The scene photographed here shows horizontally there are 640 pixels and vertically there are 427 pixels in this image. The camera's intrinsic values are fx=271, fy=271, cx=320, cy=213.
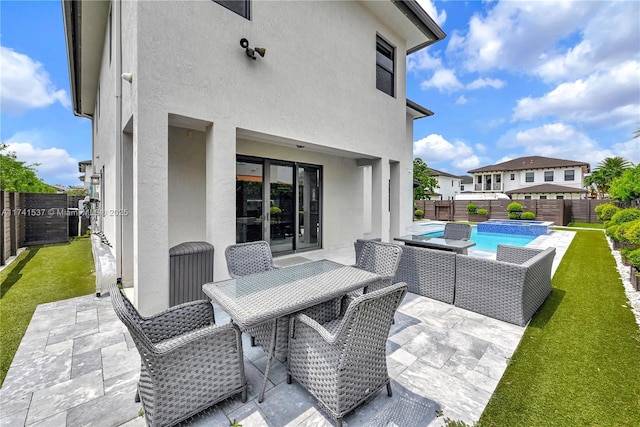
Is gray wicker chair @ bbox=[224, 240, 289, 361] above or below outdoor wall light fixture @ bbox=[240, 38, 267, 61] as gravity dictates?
below

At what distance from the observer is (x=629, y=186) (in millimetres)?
10414

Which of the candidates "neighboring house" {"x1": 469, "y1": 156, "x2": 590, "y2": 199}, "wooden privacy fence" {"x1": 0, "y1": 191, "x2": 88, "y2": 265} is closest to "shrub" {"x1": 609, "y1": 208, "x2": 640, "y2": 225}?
"wooden privacy fence" {"x1": 0, "y1": 191, "x2": 88, "y2": 265}

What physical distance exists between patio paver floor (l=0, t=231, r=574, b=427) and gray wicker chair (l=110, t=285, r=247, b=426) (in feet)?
0.75

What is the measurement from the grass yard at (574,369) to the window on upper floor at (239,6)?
686cm

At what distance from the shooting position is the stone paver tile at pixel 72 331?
3631 mm

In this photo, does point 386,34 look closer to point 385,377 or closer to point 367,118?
point 367,118

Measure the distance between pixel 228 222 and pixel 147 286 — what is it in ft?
5.13

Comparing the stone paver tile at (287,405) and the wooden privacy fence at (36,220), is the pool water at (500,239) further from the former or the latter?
the wooden privacy fence at (36,220)

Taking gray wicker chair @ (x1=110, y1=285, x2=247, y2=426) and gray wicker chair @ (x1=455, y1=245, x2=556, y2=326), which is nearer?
gray wicker chair @ (x1=110, y1=285, x2=247, y2=426)

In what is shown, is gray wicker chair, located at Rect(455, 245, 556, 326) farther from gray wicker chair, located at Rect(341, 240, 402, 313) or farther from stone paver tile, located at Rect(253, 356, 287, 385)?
stone paver tile, located at Rect(253, 356, 287, 385)

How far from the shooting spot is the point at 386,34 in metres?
8.70

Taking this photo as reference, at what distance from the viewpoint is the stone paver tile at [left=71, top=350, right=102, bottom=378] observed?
2936mm

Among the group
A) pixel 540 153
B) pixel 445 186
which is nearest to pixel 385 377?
pixel 445 186

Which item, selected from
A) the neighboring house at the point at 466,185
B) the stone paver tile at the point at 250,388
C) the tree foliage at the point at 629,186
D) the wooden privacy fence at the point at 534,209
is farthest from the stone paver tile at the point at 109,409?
the neighboring house at the point at 466,185
